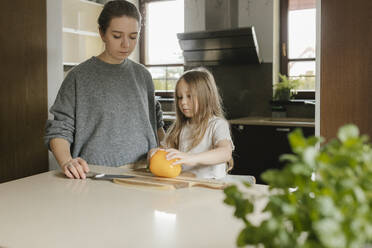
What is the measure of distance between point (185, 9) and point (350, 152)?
456 centimetres

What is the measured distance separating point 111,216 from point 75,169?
1.63 feet

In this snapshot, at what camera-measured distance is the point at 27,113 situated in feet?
8.02

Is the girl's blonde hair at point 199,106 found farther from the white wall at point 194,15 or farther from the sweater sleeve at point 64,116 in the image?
the white wall at point 194,15

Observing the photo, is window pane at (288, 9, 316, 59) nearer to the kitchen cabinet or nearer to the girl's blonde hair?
the kitchen cabinet

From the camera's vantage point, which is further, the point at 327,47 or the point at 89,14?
the point at 89,14

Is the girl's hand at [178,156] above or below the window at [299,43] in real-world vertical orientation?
below

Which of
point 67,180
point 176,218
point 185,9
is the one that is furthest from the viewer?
point 185,9

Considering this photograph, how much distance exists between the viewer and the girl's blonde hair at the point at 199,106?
1.87 meters

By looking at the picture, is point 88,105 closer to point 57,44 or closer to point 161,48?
point 57,44

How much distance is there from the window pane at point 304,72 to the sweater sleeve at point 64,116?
10.2 ft

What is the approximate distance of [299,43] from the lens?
431 cm

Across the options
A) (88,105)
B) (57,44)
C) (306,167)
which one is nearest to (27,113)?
(57,44)

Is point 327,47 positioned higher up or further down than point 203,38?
further down

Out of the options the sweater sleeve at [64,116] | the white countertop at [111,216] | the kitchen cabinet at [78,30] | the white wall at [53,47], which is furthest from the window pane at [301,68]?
A: the white countertop at [111,216]
